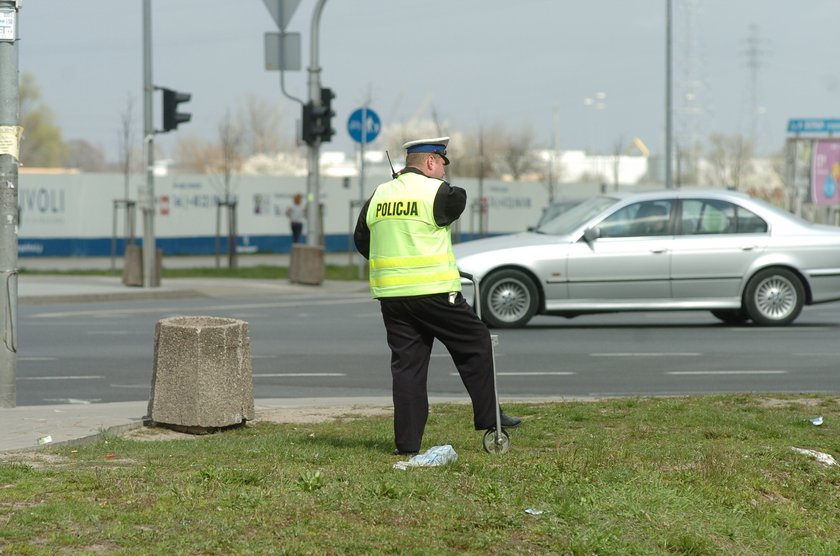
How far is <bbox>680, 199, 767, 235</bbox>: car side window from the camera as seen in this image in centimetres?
1741

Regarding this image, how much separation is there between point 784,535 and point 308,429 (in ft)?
11.6

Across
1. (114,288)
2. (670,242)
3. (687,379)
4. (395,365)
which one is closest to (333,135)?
(114,288)

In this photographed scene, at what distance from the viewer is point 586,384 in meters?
12.1

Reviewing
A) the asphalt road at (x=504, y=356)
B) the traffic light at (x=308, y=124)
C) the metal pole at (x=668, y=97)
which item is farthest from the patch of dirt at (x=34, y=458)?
the metal pole at (x=668, y=97)

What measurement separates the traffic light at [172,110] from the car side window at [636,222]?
36.1 ft

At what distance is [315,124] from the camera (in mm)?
27281

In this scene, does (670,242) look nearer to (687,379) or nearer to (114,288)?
(687,379)

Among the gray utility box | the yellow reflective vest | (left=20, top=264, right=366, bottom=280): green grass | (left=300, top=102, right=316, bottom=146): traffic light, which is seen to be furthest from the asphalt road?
(left=20, top=264, right=366, bottom=280): green grass

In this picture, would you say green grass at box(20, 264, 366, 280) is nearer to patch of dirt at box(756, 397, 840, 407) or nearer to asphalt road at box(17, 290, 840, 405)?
asphalt road at box(17, 290, 840, 405)

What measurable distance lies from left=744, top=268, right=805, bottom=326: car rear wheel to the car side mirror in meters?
1.99

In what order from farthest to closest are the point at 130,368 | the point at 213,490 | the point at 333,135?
1. the point at 333,135
2. the point at 130,368
3. the point at 213,490

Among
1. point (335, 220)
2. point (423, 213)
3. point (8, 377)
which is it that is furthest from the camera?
point (335, 220)

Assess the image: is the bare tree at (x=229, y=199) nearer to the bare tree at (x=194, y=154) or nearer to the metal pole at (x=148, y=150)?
the metal pole at (x=148, y=150)

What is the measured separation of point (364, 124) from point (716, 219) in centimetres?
1186
